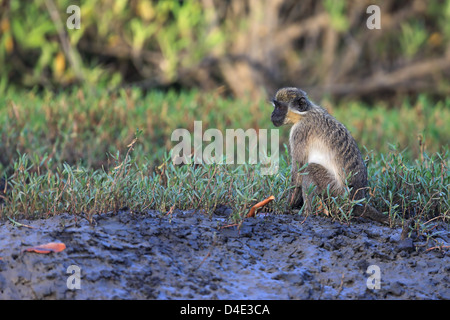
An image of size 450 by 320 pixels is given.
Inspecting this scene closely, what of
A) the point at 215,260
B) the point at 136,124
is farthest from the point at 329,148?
the point at 136,124

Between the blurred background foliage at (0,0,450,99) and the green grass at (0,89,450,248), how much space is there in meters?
1.59

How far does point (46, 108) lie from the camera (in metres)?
7.66

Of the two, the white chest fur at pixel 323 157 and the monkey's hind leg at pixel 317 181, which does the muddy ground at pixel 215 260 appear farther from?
the white chest fur at pixel 323 157

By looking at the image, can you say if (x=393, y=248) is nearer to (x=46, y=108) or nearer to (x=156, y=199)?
(x=156, y=199)

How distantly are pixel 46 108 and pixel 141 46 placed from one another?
3226mm

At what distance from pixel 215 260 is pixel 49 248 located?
0.94 metres

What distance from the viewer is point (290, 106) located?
4898 mm

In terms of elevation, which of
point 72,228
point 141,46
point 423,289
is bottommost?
point 423,289

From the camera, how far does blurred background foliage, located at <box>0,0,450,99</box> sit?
10141 mm

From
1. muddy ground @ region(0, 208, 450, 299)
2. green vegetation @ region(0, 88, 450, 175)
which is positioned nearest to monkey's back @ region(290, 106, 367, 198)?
muddy ground @ region(0, 208, 450, 299)

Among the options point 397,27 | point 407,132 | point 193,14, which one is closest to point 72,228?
point 407,132

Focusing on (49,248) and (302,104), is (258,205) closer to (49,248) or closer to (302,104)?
(302,104)

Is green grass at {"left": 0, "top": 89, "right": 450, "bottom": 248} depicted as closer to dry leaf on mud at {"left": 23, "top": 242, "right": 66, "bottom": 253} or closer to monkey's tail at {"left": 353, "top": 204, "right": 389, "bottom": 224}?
monkey's tail at {"left": 353, "top": 204, "right": 389, "bottom": 224}

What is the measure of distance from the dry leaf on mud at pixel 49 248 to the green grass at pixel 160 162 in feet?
1.19
